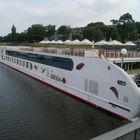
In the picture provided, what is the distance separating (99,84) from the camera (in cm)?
2038

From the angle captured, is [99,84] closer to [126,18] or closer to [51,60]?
[51,60]

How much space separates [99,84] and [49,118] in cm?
486

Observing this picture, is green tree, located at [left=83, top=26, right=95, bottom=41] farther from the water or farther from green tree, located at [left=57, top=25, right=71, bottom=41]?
the water

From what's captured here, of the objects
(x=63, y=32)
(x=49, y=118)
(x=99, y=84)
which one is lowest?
(x=49, y=118)

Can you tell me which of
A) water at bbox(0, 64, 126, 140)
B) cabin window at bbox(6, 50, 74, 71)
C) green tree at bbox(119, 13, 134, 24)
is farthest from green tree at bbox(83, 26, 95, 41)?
water at bbox(0, 64, 126, 140)

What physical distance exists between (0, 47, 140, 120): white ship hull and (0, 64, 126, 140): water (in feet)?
2.40

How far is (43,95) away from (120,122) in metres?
10.1

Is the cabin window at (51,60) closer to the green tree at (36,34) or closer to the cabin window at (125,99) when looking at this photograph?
the cabin window at (125,99)

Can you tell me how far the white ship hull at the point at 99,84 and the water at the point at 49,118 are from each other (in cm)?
73

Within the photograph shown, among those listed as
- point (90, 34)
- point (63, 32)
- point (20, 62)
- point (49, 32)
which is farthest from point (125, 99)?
point (49, 32)

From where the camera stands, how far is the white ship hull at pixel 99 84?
17297mm

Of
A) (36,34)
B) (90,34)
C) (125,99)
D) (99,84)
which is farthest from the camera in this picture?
(36,34)

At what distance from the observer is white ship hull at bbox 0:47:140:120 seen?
1730 centimetres

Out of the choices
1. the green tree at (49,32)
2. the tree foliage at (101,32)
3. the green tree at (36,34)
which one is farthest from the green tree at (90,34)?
the green tree at (49,32)
